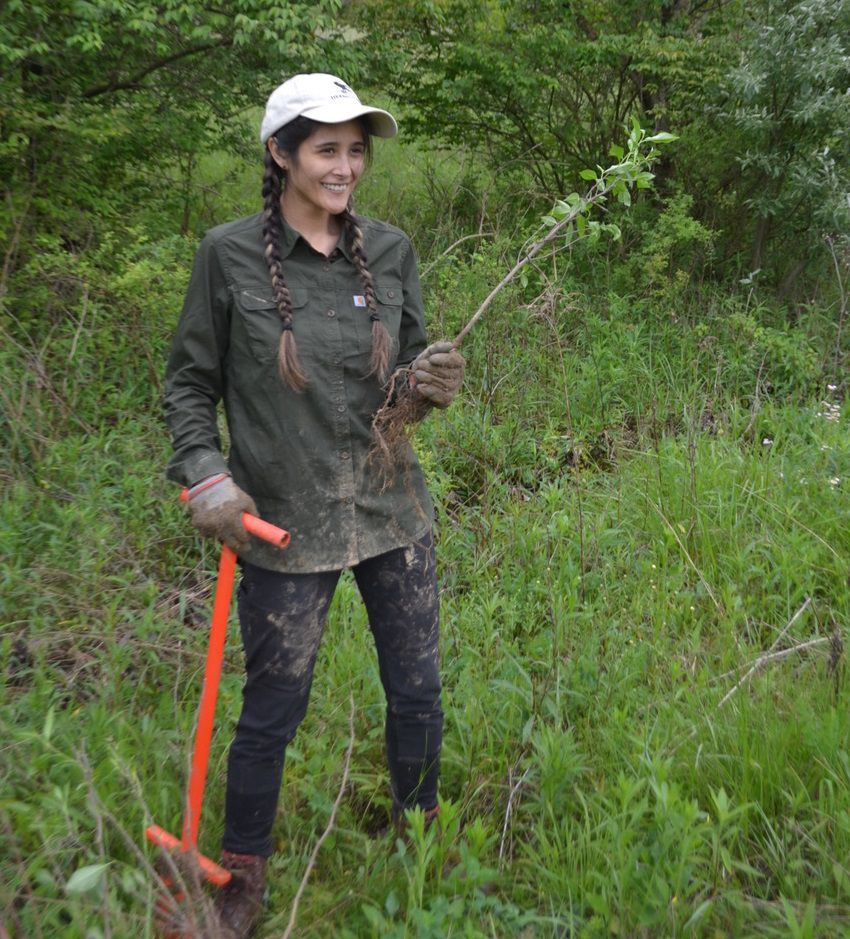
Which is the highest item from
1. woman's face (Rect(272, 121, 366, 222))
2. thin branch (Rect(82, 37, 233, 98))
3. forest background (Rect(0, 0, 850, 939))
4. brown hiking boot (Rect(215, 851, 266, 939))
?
thin branch (Rect(82, 37, 233, 98))

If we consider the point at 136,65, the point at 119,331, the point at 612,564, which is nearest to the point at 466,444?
the point at 612,564

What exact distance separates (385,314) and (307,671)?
0.93 m

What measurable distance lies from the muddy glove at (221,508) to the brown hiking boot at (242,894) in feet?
2.81

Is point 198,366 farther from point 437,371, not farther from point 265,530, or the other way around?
point 437,371

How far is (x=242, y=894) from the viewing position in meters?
2.41

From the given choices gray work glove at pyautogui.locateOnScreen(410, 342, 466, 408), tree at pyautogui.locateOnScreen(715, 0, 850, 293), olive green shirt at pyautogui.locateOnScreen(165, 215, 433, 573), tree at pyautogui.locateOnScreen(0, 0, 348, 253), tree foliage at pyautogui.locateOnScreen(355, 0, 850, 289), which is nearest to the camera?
olive green shirt at pyautogui.locateOnScreen(165, 215, 433, 573)

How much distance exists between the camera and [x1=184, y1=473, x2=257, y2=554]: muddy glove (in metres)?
2.17

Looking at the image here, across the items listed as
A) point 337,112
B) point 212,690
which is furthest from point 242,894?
point 337,112

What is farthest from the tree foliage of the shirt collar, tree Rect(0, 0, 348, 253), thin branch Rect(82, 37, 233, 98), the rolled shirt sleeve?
the rolled shirt sleeve

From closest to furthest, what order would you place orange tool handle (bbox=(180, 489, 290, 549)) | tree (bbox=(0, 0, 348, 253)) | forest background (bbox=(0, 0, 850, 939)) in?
orange tool handle (bbox=(180, 489, 290, 549)), forest background (bbox=(0, 0, 850, 939)), tree (bbox=(0, 0, 348, 253))

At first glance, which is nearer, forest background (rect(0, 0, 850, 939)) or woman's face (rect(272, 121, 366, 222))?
woman's face (rect(272, 121, 366, 222))

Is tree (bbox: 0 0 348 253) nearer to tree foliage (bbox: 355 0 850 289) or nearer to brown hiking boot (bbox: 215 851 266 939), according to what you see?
tree foliage (bbox: 355 0 850 289)

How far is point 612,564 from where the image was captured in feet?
12.8

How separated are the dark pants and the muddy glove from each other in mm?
173
